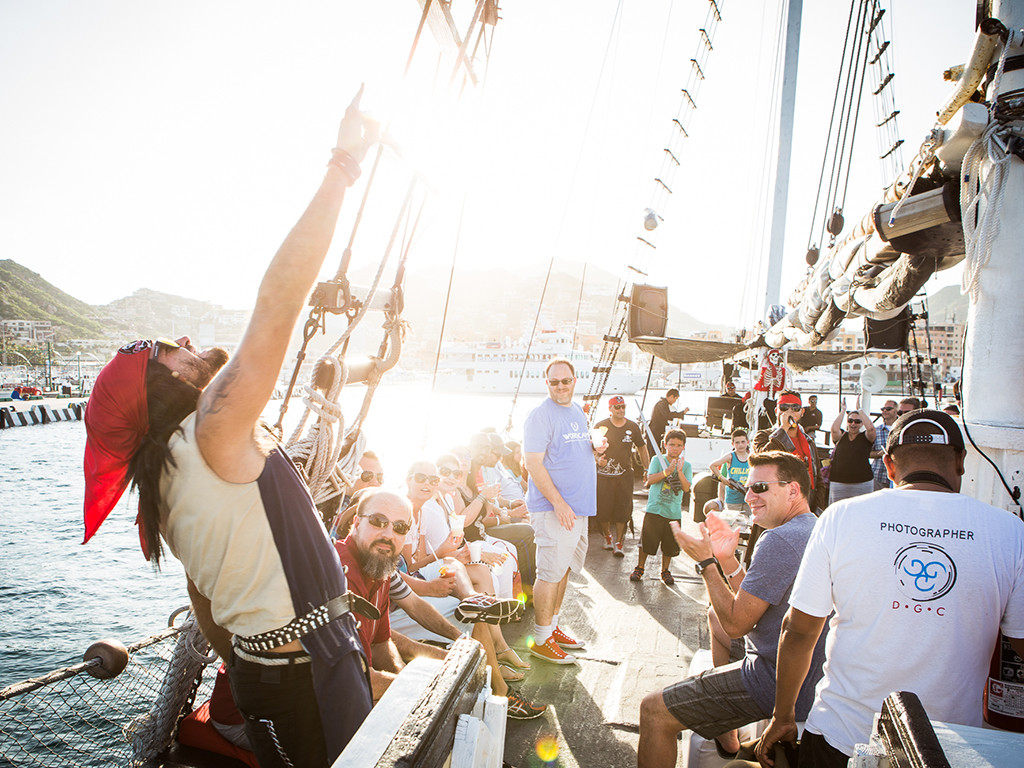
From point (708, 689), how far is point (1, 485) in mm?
25487

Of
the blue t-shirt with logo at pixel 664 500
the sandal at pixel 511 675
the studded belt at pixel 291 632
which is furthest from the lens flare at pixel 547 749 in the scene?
the blue t-shirt with logo at pixel 664 500

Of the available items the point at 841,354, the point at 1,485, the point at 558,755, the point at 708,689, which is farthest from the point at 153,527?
the point at 1,485

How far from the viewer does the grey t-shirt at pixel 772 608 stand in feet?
6.93

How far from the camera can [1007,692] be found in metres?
1.65

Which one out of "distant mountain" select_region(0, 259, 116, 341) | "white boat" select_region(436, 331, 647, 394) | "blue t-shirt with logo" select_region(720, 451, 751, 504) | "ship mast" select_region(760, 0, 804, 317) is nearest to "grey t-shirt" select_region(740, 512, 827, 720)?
"blue t-shirt with logo" select_region(720, 451, 751, 504)

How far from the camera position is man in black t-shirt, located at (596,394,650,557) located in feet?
20.3

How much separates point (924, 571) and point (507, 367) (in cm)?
8517

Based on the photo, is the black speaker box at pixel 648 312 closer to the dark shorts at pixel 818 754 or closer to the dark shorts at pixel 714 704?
the dark shorts at pixel 714 704

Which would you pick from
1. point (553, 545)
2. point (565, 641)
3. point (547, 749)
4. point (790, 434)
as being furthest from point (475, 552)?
point (790, 434)

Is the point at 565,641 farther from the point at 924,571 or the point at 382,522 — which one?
the point at 924,571

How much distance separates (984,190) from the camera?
2.39 metres

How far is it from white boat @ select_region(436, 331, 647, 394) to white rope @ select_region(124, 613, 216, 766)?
7769 cm

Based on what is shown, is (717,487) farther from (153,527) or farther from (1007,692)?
(153,527)

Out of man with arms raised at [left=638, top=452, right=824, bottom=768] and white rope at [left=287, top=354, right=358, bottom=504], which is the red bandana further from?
man with arms raised at [left=638, top=452, right=824, bottom=768]
